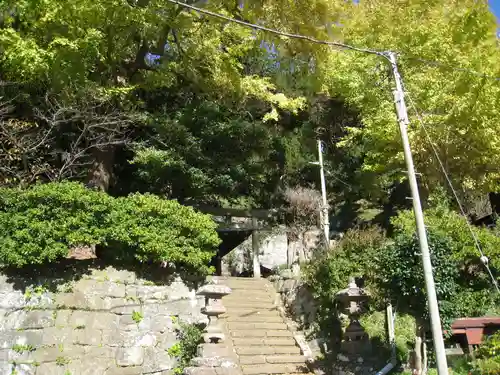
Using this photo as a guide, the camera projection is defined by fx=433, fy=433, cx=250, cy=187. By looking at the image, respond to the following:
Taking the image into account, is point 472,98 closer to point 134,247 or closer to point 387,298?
Result: point 387,298

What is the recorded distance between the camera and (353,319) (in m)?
9.82

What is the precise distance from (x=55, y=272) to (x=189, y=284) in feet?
9.86

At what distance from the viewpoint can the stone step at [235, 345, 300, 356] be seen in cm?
959

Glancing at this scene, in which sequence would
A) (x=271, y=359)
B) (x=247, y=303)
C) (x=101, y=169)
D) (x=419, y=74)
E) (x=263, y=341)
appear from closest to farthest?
(x=271, y=359), (x=263, y=341), (x=101, y=169), (x=247, y=303), (x=419, y=74)

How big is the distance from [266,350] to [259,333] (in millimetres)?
634

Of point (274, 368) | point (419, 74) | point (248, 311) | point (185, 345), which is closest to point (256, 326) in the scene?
point (248, 311)

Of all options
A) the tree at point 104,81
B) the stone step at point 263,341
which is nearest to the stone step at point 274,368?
the stone step at point 263,341

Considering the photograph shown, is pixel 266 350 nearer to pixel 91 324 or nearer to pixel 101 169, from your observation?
pixel 91 324

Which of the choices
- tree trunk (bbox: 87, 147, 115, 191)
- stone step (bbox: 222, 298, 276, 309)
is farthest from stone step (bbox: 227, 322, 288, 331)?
tree trunk (bbox: 87, 147, 115, 191)

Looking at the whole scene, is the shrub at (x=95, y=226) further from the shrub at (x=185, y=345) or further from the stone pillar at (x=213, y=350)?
the shrub at (x=185, y=345)

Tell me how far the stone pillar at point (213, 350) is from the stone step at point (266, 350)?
0.38 m

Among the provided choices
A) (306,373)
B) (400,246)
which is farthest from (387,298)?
(306,373)

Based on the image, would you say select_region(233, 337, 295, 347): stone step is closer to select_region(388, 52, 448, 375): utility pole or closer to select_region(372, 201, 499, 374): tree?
select_region(372, 201, 499, 374): tree

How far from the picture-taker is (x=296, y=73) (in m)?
15.3
